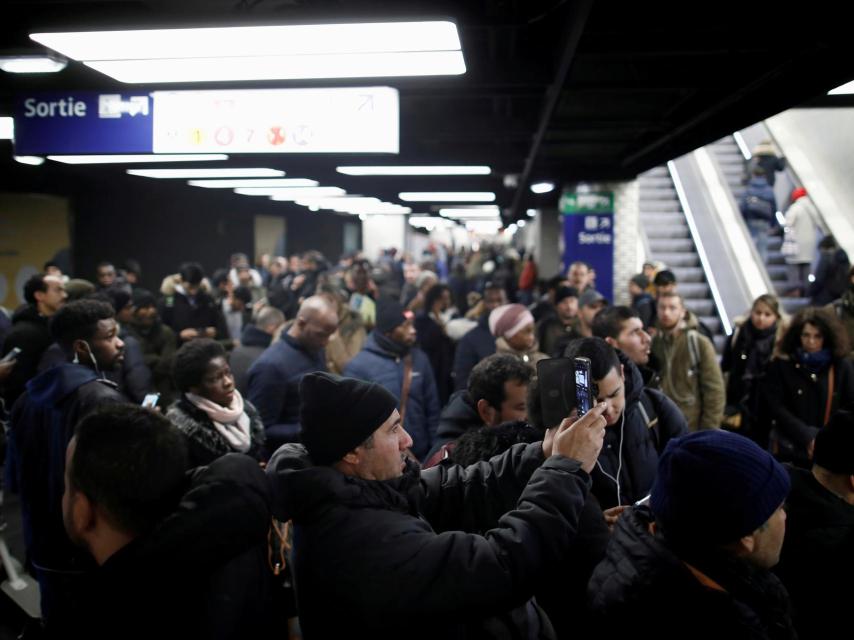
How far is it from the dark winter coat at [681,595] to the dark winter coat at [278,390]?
2864 millimetres

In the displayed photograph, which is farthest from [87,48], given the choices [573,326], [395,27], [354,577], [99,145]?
[573,326]

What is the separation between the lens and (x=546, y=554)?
1.85 meters

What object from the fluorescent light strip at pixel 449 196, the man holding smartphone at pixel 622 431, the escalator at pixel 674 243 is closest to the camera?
the man holding smartphone at pixel 622 431

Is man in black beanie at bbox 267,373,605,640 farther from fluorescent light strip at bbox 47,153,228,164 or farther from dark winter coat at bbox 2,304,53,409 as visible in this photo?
fluorescent light strip at bbox 47,153,228,164

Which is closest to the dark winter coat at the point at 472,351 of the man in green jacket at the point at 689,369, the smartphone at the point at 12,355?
the man in green jacket at the point at 689,369

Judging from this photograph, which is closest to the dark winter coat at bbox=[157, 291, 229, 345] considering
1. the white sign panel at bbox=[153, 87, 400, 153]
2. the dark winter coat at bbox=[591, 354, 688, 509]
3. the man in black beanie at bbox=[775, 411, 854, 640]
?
the white sign panel at bbox=[153, 87, 400, 153]

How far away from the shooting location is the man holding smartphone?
9.71 ft

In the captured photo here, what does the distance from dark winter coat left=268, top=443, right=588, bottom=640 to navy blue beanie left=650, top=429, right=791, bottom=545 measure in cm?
24

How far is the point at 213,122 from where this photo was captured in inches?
206

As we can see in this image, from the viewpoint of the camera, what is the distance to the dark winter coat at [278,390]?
175 inches

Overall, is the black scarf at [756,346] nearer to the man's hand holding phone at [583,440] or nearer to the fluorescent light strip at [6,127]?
the man's hand holding phone at [583,440]

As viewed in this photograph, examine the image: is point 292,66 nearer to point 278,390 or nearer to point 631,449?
point 278,390

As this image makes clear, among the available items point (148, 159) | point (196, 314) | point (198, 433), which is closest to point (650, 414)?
point (198, 433)

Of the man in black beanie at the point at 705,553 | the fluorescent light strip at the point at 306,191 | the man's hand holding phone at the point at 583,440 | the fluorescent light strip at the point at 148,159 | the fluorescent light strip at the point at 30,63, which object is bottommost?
the man in black beanie at the point at 705,553
